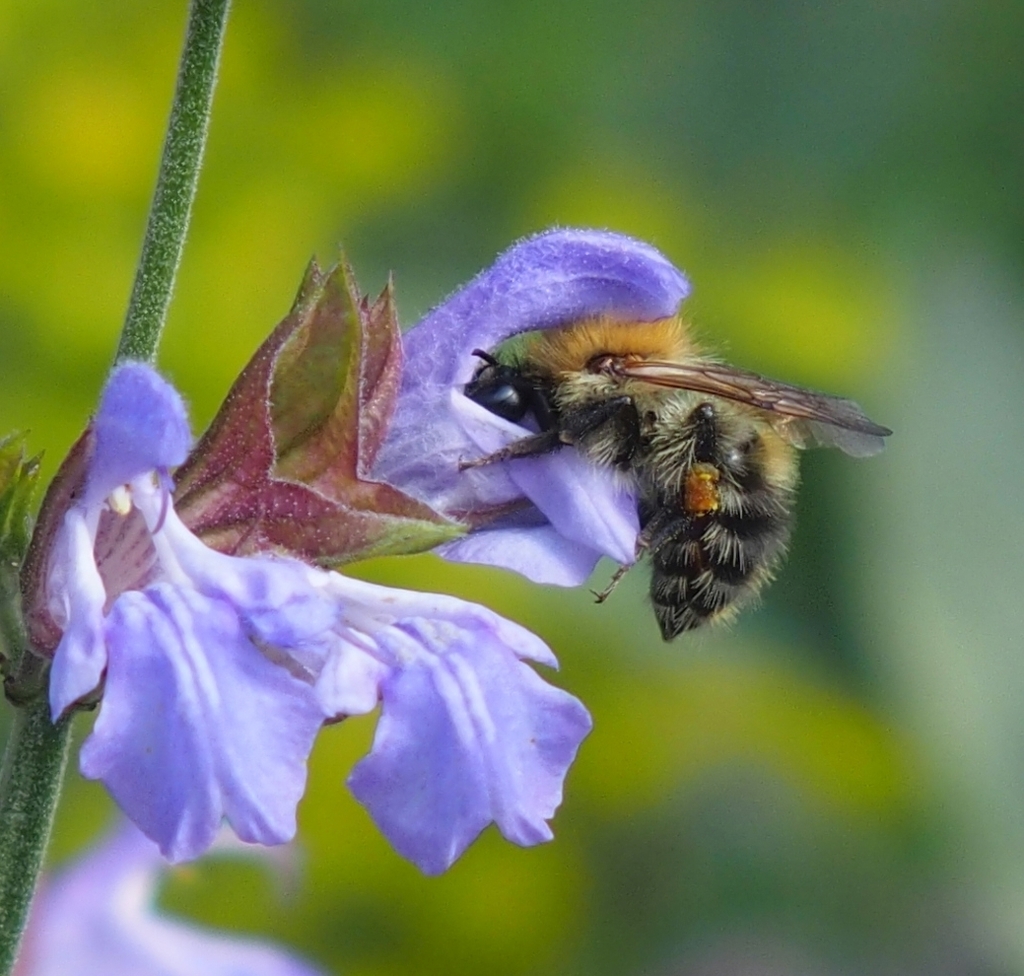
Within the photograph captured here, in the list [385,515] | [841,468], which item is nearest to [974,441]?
[841,468]

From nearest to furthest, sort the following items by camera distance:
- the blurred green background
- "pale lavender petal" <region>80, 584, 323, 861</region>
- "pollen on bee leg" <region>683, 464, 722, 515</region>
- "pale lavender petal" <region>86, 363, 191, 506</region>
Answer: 1. "pale lavender petal" <region>80, 584, 323, 861</region>
2. "pale lavender petal" <region>86, 363, 191, 506</region>
3. "pollen on bee leg" <region>683, 464, 722, 515</region>
4. the blurred green background

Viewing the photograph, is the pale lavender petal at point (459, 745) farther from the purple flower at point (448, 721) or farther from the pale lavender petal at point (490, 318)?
the pale lavender petal at point (490, 318)

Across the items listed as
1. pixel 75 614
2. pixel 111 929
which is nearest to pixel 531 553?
pixel 75 614

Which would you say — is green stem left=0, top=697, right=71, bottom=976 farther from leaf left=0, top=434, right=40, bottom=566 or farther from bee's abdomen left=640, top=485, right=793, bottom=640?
bee's abdomen left=640, top=485, right=793, bottom=640

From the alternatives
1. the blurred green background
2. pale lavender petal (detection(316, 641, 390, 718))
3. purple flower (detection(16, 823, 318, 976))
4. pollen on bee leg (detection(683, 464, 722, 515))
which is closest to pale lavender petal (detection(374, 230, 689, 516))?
pollen on bee leg (detection(683, 464, 722, 515))

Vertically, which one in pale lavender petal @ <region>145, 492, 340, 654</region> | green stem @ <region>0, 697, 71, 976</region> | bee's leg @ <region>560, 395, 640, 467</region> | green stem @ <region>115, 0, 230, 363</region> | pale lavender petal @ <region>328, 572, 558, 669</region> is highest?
green stem @ <region>115, 0, 230, 363</region>

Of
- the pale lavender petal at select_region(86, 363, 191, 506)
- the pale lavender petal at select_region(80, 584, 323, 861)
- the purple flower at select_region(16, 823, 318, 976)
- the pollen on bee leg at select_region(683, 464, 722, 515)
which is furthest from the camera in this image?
the purple flower at select_region(16, 823, 318, 976)
